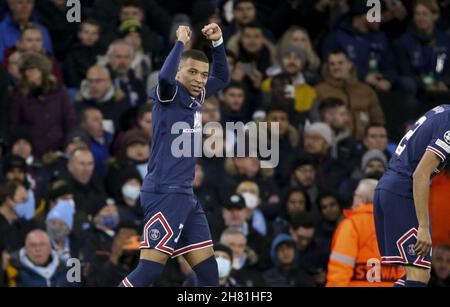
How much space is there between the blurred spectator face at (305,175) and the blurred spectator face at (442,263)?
188 cm

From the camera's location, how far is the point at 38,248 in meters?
12.5

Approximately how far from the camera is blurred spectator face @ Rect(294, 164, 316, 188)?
582 inches

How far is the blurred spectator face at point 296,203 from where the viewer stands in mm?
14281

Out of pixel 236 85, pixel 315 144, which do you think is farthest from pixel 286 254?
pixel 236 85

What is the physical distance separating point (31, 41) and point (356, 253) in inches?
202

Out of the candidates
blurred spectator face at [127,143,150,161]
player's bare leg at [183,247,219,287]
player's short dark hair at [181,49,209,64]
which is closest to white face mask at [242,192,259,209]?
blurred spectator face at [127,143,150,161]

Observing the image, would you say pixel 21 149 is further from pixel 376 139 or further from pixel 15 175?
pixel 376 139

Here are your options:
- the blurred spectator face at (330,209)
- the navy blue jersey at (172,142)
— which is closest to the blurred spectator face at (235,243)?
the blurred spectator face at (330,209)

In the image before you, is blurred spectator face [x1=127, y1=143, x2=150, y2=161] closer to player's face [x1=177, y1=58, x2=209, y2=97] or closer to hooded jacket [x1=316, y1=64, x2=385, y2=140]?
hooded jacket [x1=316, y1=64, x2=385, y2=140]

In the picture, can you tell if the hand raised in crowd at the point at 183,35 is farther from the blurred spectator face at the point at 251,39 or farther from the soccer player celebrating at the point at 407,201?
the blurred spectator face at the point at 251,39

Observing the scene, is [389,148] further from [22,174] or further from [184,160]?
[184,160]

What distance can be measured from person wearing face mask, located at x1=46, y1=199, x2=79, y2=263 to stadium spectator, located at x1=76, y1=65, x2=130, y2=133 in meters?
1.82

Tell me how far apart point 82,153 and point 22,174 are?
679 millimetres
